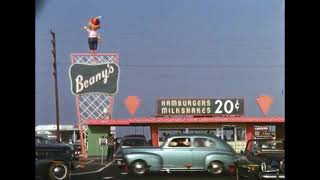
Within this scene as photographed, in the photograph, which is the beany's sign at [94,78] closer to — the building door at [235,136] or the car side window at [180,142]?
the car side window at [180,142]

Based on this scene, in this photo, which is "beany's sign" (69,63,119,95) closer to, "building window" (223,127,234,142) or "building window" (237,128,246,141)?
"building window" (223,127,234,142)

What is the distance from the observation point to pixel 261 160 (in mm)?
9898

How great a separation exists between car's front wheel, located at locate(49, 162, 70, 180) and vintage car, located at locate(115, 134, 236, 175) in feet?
3.51

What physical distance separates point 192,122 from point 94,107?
76.5 inches

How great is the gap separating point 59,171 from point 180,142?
2549 millimetres

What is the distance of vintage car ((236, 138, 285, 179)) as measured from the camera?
9.36 metres

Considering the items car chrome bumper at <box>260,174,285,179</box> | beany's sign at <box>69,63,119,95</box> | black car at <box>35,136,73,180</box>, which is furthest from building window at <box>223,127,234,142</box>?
black car at <box>35,136,73,180</box>

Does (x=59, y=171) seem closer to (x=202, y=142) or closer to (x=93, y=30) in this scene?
(x=202, y=142)

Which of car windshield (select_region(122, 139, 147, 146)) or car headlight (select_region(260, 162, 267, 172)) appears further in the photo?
car windshield (select_region(122, 139, 147, 146))

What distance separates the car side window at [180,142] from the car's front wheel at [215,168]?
65cm

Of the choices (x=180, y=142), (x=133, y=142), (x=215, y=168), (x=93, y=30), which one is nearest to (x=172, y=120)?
(x=180, y=142)
